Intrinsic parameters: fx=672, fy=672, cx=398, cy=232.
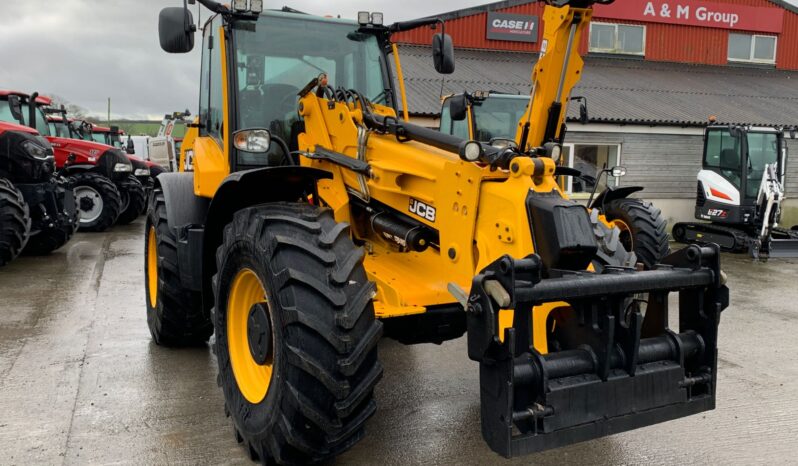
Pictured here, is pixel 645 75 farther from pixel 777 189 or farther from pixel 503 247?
pixel 503 247

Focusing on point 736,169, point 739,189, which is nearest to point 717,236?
Answer: point 739,189

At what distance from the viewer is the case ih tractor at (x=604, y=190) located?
25.0 ft

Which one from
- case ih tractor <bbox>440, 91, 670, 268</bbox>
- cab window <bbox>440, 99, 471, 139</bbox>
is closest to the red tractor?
cab window <bbox>440, 99, 471, 139</bbox>

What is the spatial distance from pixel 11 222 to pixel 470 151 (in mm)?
7530

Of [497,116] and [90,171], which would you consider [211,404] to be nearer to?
[497,116]

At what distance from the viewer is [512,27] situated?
60.4ft

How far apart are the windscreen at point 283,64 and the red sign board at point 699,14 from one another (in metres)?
16.0

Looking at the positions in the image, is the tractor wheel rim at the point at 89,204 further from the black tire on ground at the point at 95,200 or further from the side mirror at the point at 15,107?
the side mirror at the point at 15,107

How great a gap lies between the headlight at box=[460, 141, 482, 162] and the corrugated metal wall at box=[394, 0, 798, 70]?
50.2 feet

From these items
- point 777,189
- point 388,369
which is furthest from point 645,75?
point 388,369

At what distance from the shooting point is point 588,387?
2613 mm

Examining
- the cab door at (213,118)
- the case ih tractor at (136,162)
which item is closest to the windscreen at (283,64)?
A: the cab door at (213,118)

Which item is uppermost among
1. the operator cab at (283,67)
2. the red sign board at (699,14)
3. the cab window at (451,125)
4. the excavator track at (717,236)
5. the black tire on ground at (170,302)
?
the red sign board at (699,14)

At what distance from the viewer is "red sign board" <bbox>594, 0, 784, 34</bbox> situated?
19.1 m
